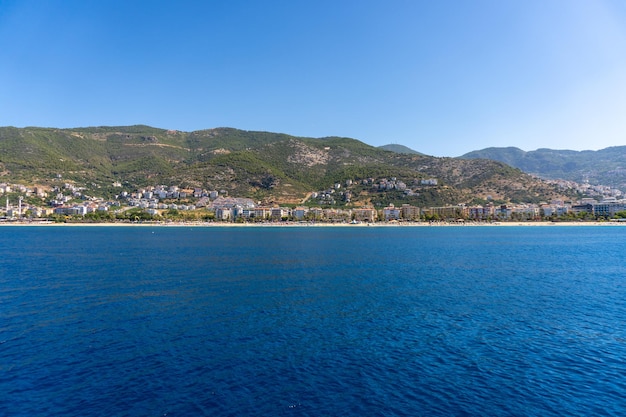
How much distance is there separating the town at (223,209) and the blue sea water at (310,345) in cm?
12453

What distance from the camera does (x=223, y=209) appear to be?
16000cm

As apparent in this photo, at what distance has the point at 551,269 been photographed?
130 ft

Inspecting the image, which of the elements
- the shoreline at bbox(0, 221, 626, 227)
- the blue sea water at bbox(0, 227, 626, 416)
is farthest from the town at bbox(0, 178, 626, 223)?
the blue sea water at bbox(0, 227, 626, 416)

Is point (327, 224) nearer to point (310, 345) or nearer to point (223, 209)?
point (223, 209)

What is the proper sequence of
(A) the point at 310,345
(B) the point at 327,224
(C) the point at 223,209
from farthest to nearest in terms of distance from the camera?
(C) the point at 223,209
(B) the point at 327,224
(A) the point at 310,345

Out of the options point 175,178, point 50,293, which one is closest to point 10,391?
point 50,293

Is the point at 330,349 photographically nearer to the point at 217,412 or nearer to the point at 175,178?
the point at 217,412

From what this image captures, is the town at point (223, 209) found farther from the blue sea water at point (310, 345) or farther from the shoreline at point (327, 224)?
the blue sea water at point (310, 345)

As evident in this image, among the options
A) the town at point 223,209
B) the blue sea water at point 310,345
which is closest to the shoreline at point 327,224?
the town at point 223,209

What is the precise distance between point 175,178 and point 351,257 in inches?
6567

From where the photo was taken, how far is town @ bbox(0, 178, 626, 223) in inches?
5925

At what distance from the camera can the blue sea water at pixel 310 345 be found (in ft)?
39.7

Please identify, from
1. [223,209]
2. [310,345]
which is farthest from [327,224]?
[310,345]

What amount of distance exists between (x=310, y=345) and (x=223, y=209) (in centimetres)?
14762
